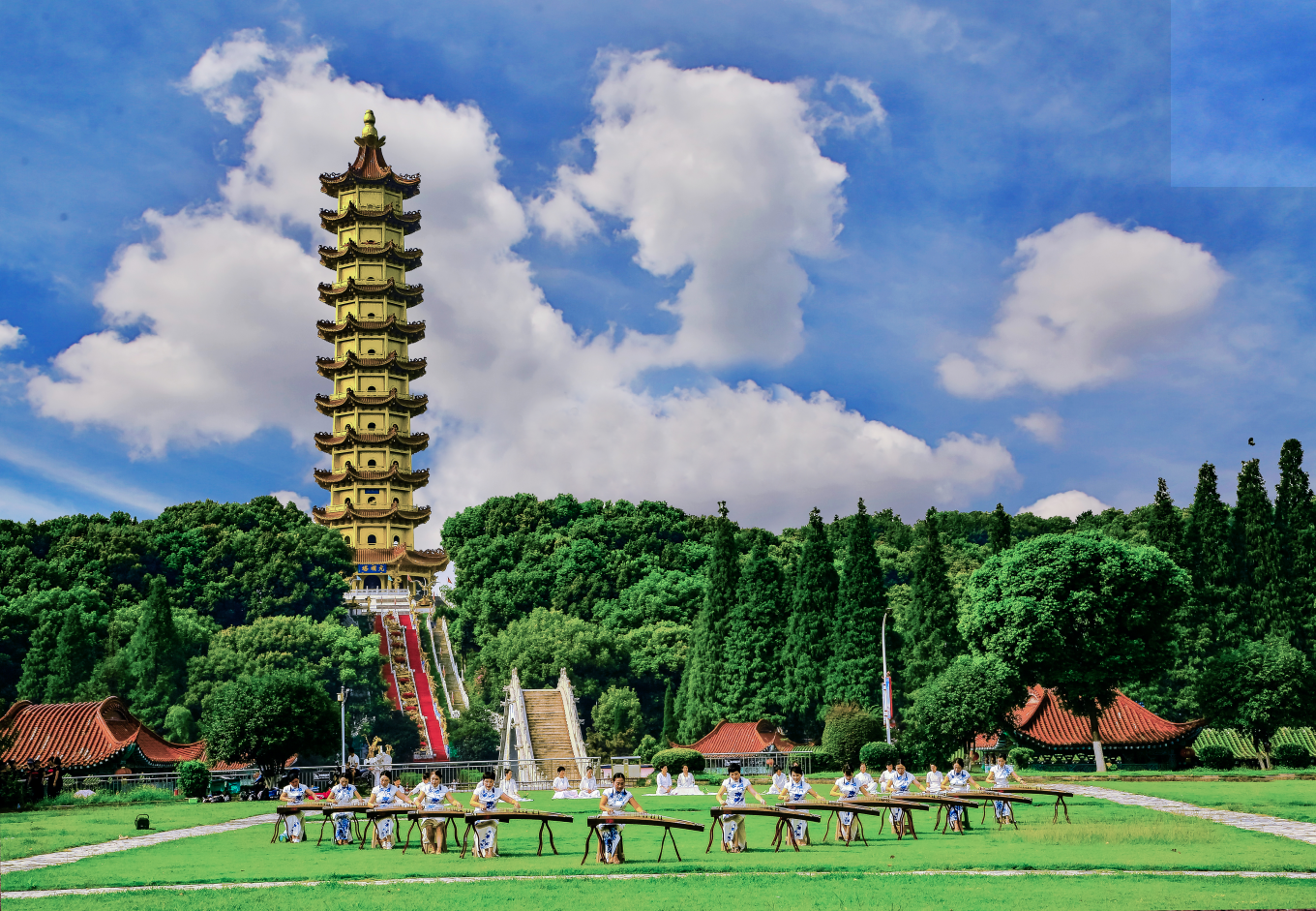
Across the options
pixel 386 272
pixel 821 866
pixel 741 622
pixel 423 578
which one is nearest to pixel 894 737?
pixel 741 622

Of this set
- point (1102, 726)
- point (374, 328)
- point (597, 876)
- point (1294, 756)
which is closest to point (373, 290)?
point (374, 328)

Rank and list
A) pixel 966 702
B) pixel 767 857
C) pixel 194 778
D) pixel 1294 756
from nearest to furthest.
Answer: pixel 767 857
pixel 194 778
pixel 1294 756
pixel 966 702

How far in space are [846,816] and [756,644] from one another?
30604mm

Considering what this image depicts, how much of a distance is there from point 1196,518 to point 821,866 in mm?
36728

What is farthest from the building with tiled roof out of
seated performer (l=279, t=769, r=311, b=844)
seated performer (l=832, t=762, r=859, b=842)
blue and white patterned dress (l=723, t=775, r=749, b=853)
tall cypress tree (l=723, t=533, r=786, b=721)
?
blue and white patterned dress (l=723, t=775, r=749, b=853)

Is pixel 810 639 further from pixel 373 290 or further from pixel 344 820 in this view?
pixel 373 290

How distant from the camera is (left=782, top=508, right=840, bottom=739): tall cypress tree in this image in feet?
147

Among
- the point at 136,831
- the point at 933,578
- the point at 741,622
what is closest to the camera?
the point at 136,831

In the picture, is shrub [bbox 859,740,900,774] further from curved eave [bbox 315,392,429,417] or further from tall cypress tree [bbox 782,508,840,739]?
curved eave [bbox 315,392,429,417]

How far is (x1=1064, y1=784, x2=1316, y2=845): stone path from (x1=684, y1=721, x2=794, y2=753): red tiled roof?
683 inches

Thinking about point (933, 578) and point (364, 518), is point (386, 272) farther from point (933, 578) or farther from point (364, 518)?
point (933, 578)

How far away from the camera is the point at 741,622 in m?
47.6

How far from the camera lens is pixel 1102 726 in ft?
124

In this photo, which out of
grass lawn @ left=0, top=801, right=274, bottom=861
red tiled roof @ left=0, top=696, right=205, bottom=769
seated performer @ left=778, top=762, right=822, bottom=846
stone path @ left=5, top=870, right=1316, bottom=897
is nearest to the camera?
stone path @ left=5, top=870, right=1316, bottom=897
